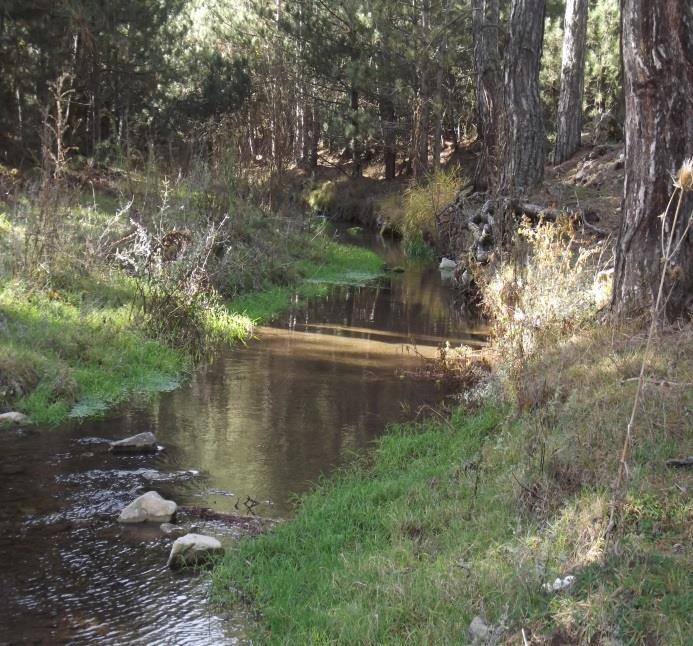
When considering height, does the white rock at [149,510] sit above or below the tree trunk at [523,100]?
below

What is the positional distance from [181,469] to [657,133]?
4996 mm

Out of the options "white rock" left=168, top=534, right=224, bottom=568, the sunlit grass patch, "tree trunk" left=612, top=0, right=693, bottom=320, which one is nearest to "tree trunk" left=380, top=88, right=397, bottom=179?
the sunlit grass patch

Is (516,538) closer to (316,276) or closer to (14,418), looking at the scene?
(14,418)

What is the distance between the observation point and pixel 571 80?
21.6 meters

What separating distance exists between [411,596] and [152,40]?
24214mm

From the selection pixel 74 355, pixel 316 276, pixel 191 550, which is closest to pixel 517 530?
pixel 191 550

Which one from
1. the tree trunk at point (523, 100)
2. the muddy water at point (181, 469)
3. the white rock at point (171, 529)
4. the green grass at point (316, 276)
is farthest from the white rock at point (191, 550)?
the tree trunk at point (523, 100)

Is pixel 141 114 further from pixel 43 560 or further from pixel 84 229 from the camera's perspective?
pixel 43 560

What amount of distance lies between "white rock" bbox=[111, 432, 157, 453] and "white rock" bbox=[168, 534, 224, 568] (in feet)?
7.03

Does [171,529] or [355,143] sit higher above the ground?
[355,143]

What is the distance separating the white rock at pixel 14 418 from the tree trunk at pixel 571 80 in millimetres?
16148

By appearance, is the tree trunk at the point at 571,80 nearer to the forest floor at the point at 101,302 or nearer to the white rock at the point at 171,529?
the forest floor at the point at 101,302

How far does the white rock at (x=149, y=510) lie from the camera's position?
21.2 feet

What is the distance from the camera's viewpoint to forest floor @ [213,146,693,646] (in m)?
4.23
